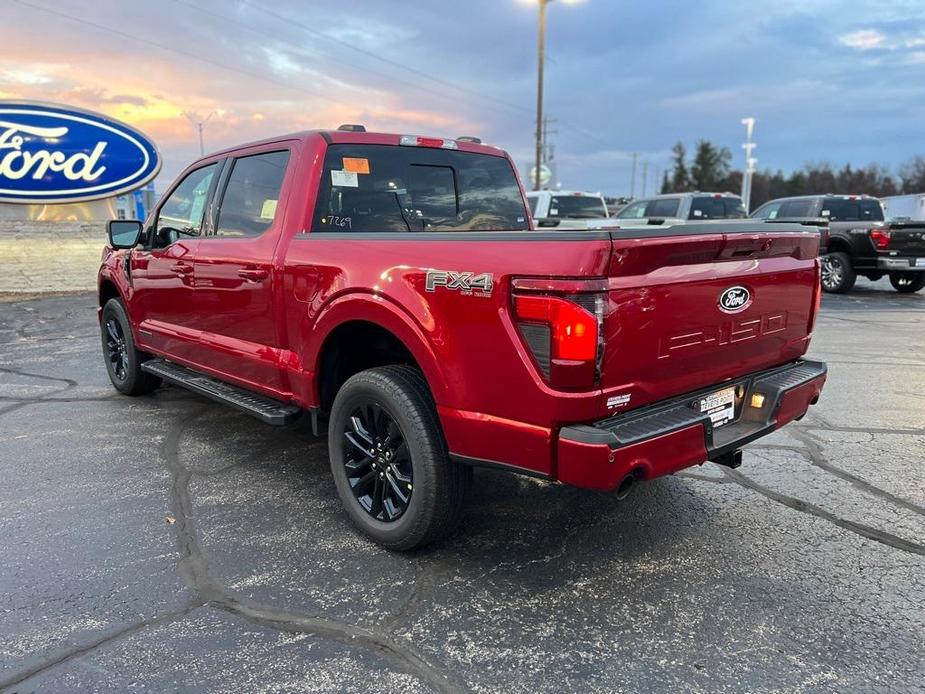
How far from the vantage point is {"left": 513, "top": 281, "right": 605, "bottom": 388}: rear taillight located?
2.44 meters

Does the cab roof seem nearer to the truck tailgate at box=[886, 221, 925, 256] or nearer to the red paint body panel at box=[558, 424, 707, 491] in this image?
the red paint body panel at box=[558, 424, 707, 491]

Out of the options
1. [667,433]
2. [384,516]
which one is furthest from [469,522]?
[667,433]

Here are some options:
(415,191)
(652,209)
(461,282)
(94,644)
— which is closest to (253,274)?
(415,191)

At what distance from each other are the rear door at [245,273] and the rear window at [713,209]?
12783 millimetres

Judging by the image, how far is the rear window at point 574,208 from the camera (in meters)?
16.3

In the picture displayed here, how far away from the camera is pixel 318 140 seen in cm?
382

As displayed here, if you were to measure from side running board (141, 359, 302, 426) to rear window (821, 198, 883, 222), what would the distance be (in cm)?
1316

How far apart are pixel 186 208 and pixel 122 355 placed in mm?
1843

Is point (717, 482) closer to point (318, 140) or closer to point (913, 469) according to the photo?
point (913, 469)

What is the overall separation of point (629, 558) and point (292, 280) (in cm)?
216

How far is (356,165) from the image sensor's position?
3906mm

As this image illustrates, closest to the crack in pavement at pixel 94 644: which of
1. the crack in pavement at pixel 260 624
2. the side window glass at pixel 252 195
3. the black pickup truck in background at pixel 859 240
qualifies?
the crack in pavement at pixel 260 624

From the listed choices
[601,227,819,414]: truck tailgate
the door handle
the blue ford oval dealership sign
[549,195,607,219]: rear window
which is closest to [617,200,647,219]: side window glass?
[549,195,607,219]: rear window

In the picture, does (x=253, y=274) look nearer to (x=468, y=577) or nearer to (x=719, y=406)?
(x=468, y=577)
